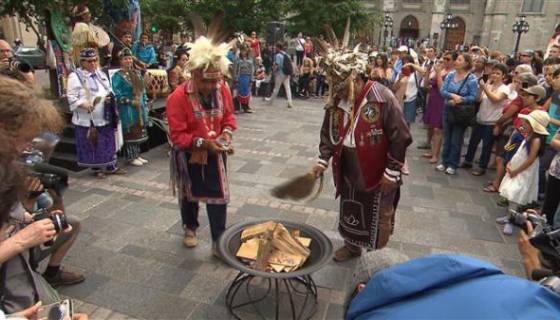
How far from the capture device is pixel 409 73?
796 cm

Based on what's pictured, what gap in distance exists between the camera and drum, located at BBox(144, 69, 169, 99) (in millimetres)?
6742

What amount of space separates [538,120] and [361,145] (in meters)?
2.57

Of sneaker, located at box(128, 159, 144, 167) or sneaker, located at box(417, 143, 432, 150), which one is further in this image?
sneaker, located at box(417, 143, 432, 150)

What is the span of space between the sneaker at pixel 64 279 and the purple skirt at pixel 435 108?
5.93m

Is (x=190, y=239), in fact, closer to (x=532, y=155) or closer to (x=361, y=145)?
(x=361, y=145)

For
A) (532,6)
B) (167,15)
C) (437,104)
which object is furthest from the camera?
(532,6)

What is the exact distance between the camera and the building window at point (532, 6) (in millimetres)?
41125

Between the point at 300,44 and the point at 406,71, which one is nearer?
the point at 406,71

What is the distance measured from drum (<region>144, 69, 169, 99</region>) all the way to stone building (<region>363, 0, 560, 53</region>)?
118ft

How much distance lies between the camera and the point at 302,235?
9.72 ft

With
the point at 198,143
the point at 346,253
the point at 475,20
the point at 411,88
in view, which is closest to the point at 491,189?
the point at 411,88

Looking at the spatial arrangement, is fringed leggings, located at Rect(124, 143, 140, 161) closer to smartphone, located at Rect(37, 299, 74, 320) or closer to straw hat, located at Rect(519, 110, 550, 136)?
smartphone, located at Rect(37, 299, 74, 320)

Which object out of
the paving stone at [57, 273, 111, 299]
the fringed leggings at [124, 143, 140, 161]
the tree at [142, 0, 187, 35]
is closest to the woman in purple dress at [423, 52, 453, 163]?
the fringed leggings at [124, 143, 140, 161]

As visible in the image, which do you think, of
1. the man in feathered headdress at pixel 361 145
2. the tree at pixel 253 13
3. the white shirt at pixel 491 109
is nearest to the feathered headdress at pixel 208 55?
A: the man in feathered headdress at pixel 361 145
